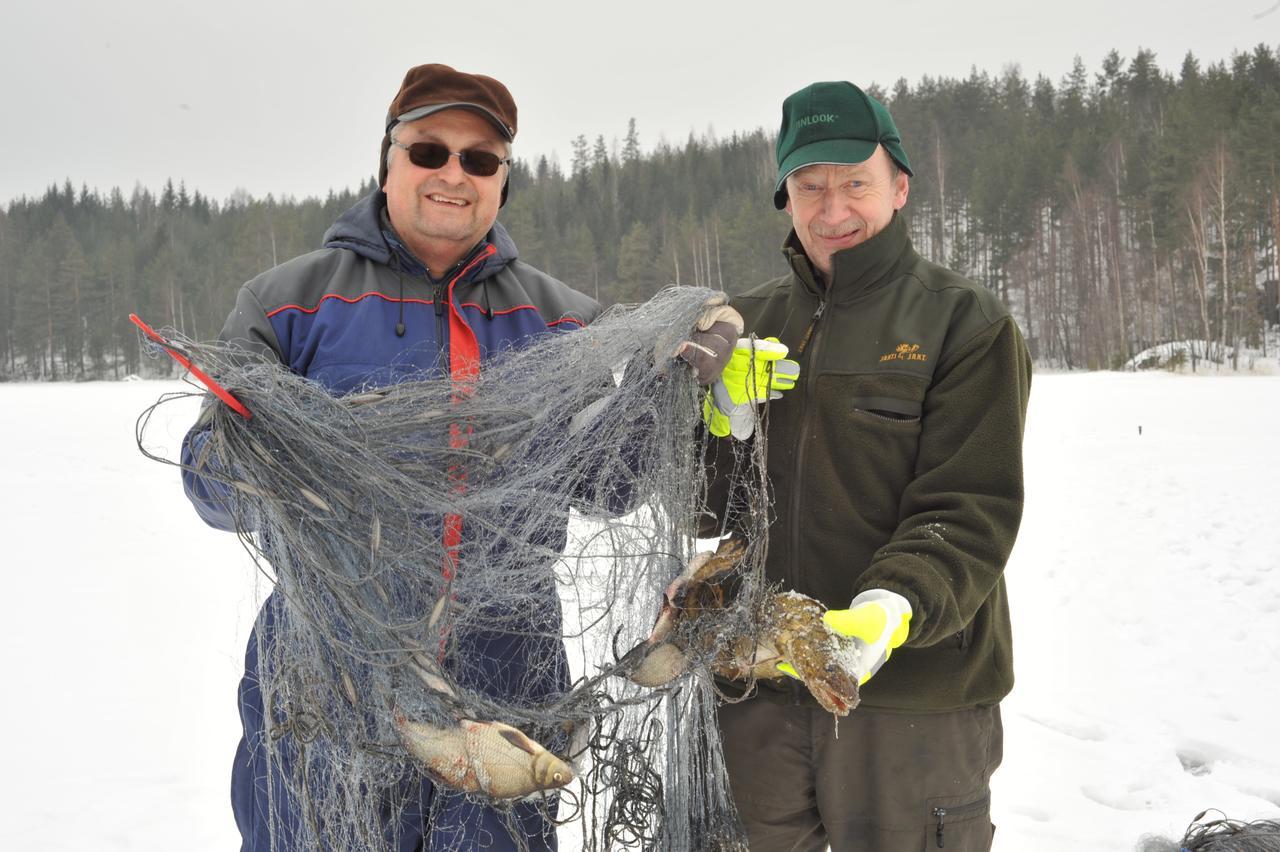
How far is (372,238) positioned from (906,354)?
139 centimetres

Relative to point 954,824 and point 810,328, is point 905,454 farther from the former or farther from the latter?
point 954,824

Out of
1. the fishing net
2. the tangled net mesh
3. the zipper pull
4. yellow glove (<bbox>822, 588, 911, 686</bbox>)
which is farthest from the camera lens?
the fishing net

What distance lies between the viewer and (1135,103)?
164 feet

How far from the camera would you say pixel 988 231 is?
38625 millimetres

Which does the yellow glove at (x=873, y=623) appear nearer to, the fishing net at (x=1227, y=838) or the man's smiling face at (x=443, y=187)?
the man's smiling face at (x=443, y=187)

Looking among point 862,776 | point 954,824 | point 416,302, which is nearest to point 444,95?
point 416,302

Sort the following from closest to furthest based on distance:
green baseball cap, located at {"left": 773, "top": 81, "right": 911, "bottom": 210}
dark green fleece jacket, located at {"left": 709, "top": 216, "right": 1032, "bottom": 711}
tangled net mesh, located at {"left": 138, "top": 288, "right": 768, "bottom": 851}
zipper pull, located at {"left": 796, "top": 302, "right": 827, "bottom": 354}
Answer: tangled net mesh, located at {"left": 138, "top": 288, "right": 768, "bottom": 851} → dark green fleece jacket, located at {"left": 709, "top": 216, "right": 1032, "bottom": 711} → green baseball cap, located at {"left": 773, "top": 81, "right": 911, "bottom": 210} → zipper pull, located at {"left": 796, "top": 302, "right": 827, "bottom": 354}

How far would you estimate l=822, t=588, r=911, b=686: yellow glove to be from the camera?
5.50 ft

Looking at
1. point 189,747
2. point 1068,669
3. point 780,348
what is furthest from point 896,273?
point 189,747

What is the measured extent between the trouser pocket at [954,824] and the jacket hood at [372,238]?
176 centimetres

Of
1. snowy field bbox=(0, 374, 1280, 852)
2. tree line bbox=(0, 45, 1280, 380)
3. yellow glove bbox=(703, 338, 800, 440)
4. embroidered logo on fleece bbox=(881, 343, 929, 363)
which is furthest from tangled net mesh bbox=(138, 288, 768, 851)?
tree line bbox=(0, 45, 1280, 380)

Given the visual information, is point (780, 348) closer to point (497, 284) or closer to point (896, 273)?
point (896, 273)

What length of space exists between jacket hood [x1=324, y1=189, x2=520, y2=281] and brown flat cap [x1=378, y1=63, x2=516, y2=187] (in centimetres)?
21

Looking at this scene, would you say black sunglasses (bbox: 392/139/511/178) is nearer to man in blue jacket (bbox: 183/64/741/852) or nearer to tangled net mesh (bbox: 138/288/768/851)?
man in blue jacket (bbox: 183/64/741/852)
